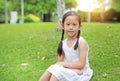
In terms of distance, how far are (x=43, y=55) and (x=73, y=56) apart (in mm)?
3301

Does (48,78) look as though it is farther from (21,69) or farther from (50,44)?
(50,44)

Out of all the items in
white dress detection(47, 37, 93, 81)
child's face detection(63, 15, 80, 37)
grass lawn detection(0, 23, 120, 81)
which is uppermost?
child's face detection(63, 15, 80, 37)

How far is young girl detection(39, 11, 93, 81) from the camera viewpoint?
12.9ft

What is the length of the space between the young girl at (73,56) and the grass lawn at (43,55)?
4.46ft

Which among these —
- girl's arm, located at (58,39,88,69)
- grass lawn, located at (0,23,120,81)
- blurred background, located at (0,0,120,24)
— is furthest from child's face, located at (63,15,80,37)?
blurred background, located at (0,0,120,24)

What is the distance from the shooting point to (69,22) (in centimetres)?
412

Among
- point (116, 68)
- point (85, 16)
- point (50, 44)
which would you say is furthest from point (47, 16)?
point (116, 68)

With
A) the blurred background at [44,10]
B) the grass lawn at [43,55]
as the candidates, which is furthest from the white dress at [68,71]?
the blurred background at [44,10]

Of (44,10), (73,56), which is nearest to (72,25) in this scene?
(73,56)

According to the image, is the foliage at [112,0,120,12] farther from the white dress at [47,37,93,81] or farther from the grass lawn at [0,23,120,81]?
the white dress at [47,37,93,81]

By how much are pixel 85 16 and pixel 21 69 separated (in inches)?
1474

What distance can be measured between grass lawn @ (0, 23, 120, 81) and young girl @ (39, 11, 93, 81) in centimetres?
136

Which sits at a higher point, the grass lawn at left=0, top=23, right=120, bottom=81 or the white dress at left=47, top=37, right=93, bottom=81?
the white dress at left=47, top=37, right=93, bottom=81

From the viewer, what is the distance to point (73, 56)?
163 inches
